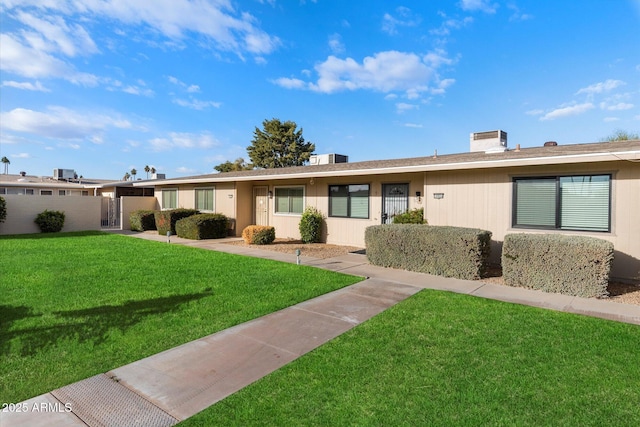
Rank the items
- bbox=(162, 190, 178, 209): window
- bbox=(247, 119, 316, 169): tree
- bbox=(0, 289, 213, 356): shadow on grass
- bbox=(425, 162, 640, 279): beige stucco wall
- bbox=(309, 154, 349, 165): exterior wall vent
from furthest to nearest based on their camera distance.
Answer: bbox=(247, 119, 316, 169): tree, bbox=(162, 190, 178, 209): window, bbox=(309, 154, 349, 165): exterior wall vent, bbox=(425, 162, 640, 279): beige stucco wall, bbox=(0, 289, 213, 356): shadow on grass

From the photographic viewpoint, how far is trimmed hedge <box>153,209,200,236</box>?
15.6 m

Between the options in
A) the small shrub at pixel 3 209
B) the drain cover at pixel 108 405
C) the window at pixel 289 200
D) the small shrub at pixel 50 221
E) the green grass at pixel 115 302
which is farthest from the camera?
the small shrub at pixel 50 221

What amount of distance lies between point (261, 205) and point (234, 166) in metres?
29.5

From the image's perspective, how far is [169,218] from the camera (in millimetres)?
15602

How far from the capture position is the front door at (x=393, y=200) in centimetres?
1090

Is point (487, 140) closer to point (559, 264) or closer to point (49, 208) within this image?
point (559, 264)

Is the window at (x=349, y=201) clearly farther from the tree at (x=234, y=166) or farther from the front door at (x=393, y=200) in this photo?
the tree at (x=234, y=166)

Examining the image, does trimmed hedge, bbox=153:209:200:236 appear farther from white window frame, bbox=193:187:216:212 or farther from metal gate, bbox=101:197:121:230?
metal gate, bbox=101:197:121:230

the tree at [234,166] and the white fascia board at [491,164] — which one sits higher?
the tree at [234,166]

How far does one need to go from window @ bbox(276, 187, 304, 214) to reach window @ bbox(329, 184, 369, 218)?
63.1 inches

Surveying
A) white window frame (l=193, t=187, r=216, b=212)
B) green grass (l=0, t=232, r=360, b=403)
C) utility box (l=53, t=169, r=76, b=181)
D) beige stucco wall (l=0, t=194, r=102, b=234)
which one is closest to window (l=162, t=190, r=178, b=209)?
white window frame (l=193, t=187, r=216, b=212)

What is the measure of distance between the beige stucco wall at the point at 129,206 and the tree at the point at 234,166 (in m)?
24.1

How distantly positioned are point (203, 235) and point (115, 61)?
285 inches

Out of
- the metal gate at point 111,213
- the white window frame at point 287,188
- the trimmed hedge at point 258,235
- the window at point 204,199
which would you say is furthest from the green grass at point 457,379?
the metal gate at point 111,213
